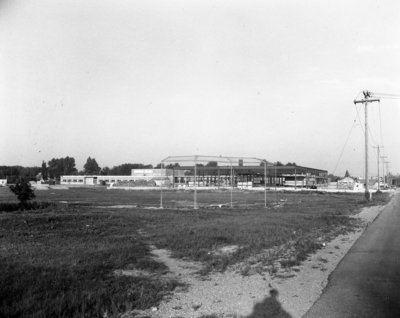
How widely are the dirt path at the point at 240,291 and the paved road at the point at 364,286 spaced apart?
243mm

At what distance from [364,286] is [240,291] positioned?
2.37 m

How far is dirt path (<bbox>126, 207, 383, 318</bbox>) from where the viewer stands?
6.09 meters

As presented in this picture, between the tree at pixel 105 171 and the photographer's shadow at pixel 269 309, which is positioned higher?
the tree at pixel 105 171

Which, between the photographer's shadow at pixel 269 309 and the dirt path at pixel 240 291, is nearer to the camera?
the photographer's shadow at pixel 269 309

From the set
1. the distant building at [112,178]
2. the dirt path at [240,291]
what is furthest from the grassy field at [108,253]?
the distant building at [112,178]

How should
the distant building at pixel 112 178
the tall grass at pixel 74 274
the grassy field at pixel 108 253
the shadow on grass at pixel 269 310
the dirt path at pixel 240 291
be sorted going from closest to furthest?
the shadow on grass at pixel 269 310
the tall grass at pixel 74 274
the dirt path at pixel 240 291
the grassy field at pixel 108 253
the distant building at pixel 112 178

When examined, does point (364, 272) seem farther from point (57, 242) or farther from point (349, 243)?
point (57, 242)

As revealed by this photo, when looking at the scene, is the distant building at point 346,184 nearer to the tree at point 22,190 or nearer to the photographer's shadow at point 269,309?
the tree at point 22,190


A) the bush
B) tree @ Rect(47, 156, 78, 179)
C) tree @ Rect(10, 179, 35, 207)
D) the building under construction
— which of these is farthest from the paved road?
tree @ Rect(47, 156, 78, 179)

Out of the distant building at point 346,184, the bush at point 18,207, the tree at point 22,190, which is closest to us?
the bush at point 18,207

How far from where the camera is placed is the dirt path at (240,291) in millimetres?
6094

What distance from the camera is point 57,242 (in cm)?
1212

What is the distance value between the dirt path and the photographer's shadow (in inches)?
0.6

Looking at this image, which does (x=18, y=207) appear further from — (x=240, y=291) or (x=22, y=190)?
(x=240, y=291)
